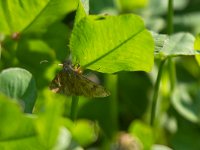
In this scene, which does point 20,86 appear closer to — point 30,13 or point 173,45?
point 30,13

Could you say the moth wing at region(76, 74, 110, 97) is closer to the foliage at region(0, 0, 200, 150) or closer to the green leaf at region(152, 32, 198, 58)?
the foliage at region(0, 0, 200, 150)

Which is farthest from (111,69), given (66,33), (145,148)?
(66,33)

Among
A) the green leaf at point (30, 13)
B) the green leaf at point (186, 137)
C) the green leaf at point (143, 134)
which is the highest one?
the green leaf at point (30, 13)

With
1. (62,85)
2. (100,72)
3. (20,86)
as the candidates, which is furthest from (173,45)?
(20,86)

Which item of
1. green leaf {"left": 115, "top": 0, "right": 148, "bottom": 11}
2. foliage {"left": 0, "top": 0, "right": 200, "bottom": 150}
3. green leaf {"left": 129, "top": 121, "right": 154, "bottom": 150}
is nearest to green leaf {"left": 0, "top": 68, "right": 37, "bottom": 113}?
foliage {"left": 0, "top": 0, "right": 200, "bottom": 150}

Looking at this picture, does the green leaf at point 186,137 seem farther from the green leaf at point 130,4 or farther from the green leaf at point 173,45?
the green leaf at point 130,4

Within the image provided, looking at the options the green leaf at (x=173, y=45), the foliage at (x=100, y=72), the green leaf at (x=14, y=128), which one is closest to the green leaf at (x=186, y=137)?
the foliage at (x=100, y=72)
